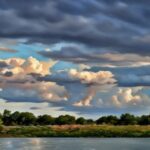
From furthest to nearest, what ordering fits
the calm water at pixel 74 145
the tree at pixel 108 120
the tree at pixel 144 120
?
the tree at pixel 108 120 → the tree at pixel 144 120 → the calm water at pixel 74 145

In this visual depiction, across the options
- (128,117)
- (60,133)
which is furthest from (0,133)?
(128,117)

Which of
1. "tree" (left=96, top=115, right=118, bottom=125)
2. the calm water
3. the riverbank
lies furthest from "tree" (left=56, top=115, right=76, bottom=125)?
the calm water

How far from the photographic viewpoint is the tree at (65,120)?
192875mm

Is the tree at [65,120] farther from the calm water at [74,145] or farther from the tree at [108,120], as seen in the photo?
the calm water at [74,145]

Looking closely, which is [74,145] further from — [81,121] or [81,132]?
[81,121]

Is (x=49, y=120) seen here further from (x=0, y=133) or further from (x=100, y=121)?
(x=0, y=133)

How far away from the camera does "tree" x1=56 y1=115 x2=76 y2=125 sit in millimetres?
192875

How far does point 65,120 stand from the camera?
19338 centimetres

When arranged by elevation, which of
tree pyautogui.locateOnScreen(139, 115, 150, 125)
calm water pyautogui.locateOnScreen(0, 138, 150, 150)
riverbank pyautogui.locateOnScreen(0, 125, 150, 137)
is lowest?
calm water pyautogui.locateOnScreen(0, 138, 150, 150)

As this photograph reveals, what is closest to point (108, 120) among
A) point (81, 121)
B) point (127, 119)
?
point (127, 119)

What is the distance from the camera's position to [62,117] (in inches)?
7756

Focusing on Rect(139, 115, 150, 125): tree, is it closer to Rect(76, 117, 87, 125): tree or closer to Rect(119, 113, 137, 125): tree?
Rect(119, 113, 137, 125): tree

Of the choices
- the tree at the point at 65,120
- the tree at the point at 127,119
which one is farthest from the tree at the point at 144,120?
the tree at the point at 65,120

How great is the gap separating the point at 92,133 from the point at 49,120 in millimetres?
65920
